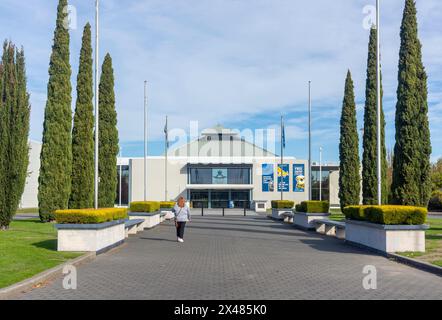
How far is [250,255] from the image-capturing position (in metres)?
15.2

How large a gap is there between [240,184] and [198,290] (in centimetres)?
5864

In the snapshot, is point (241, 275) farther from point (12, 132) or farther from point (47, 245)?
point (12, 132)

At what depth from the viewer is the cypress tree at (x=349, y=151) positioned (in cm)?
3503

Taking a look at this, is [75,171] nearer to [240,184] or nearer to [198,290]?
[198,290]

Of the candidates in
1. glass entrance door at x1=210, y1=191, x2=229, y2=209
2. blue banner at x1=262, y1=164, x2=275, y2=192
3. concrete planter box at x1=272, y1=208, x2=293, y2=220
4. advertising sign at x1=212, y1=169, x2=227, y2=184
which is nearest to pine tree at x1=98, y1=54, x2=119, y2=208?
concrete planter box at x1=272, y1=208, x2=293, y2=220

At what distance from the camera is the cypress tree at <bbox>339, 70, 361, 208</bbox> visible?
35.0 meters

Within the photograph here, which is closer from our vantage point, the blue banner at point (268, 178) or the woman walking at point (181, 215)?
the woman walking at point (181, 215)

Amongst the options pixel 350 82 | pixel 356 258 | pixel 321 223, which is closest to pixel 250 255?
pixel 356 258

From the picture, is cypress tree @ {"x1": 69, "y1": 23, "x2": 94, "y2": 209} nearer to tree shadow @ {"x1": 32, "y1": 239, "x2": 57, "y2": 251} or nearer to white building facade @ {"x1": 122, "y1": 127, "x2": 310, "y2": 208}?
tree shadow @ {"x1": 32, "y1": 239, "x2": 57, "y2": 251}

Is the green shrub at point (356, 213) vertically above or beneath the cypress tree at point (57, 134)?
beneath

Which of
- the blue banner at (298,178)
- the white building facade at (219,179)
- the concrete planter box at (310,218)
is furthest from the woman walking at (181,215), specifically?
the blue banner at (298,178)

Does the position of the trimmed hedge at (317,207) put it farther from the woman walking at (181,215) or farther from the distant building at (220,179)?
the distant building at (220,179)

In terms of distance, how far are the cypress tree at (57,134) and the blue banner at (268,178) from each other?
136 feet

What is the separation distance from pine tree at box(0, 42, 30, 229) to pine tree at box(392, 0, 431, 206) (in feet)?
54.1
